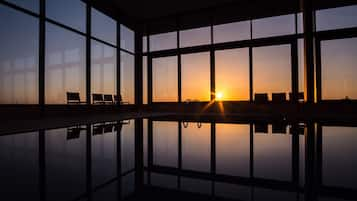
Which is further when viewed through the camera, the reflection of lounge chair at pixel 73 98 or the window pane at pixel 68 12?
the reflection of lounge chair at pixel 73 98

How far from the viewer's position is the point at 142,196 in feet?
3.16

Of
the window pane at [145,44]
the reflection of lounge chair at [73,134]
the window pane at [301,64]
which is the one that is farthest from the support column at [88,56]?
the window pane at [301,64]

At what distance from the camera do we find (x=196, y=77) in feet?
28.7

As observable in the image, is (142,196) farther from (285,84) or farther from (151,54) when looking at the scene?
(151,54)

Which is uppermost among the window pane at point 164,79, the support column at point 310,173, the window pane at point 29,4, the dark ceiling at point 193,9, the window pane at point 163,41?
the dark ceiling at point 193,9

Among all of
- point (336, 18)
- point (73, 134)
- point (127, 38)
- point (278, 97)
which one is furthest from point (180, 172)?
point (127, 38)

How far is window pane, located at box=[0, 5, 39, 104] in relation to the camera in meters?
4.93

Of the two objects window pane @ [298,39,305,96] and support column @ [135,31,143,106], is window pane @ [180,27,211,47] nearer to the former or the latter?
support column @ [135,31,143,106]

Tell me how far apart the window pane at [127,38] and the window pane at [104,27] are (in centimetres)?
39

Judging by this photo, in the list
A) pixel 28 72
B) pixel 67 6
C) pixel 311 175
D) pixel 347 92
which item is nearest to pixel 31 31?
pixel 28 72

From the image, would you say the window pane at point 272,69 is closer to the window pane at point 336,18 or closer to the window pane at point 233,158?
the window pane at point 336,18

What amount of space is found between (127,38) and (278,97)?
6.69 m

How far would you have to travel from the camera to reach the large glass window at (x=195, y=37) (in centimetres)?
873

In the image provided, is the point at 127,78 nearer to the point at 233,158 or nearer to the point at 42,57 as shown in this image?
the point at 42,57
